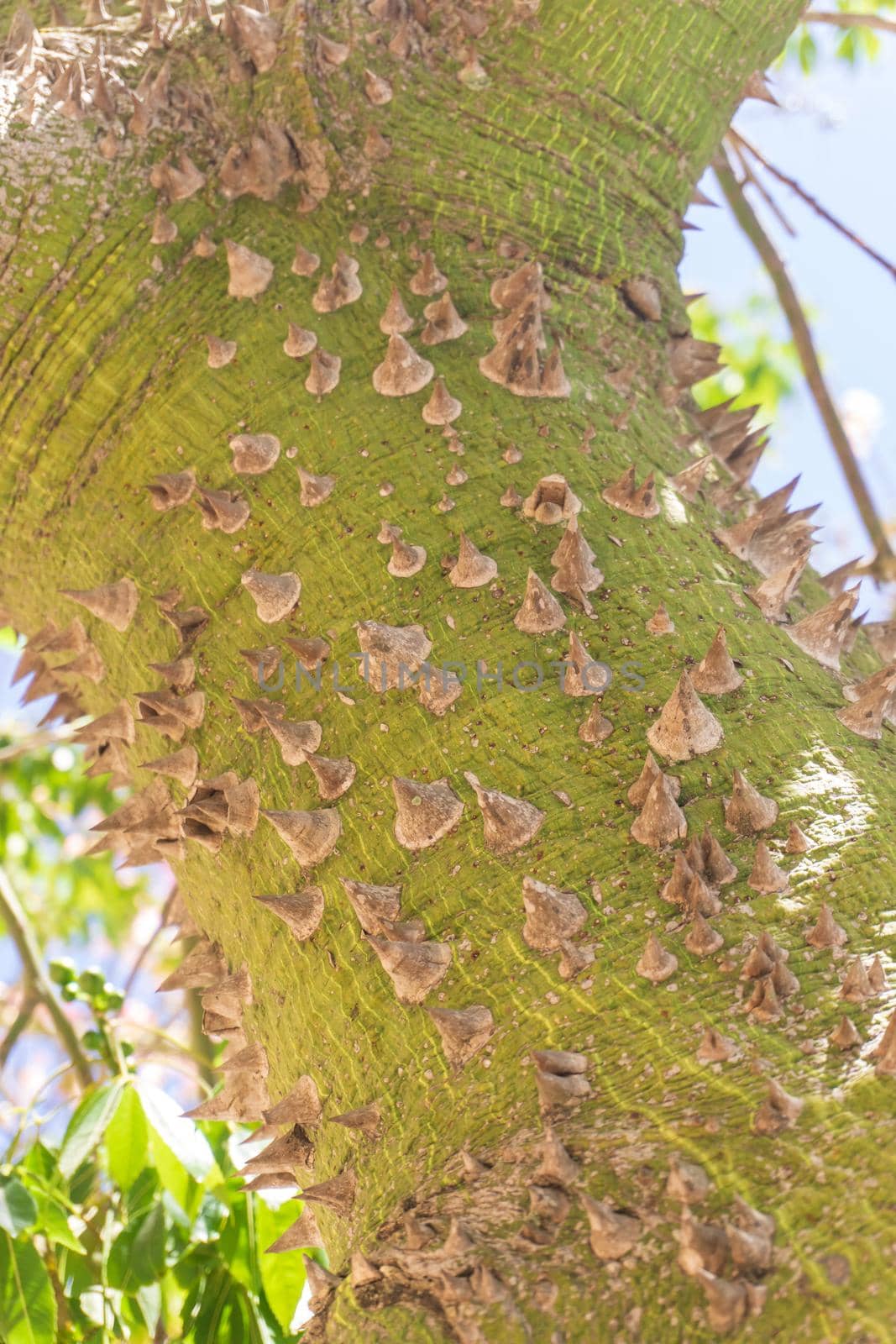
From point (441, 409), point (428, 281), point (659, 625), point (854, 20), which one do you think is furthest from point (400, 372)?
point (854, 20)

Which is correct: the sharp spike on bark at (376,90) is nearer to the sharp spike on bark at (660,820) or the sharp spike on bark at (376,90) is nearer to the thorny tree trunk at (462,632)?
the thorny tree trunk at (462,632)

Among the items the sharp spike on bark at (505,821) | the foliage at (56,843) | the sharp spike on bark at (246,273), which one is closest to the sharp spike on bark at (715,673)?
the sharp spike on bark at (505,821)

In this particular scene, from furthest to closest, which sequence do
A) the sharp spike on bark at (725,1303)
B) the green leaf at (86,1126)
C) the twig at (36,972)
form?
the twig at (36,972) < the green leaf at (86,1126) < the sharp spike on bark at (725,1303)

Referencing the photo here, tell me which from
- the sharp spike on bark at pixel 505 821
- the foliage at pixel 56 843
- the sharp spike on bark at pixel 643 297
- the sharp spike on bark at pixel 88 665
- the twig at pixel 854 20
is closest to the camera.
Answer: the sharp spike on bark at pixel 505 821

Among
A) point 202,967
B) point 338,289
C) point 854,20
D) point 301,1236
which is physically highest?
point 854,20

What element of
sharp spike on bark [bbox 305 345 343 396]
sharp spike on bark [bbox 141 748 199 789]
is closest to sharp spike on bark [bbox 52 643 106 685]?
sharp spike on bark [bbox 141 748 199 789]

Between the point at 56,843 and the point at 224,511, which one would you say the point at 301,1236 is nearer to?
the point at 224,511
